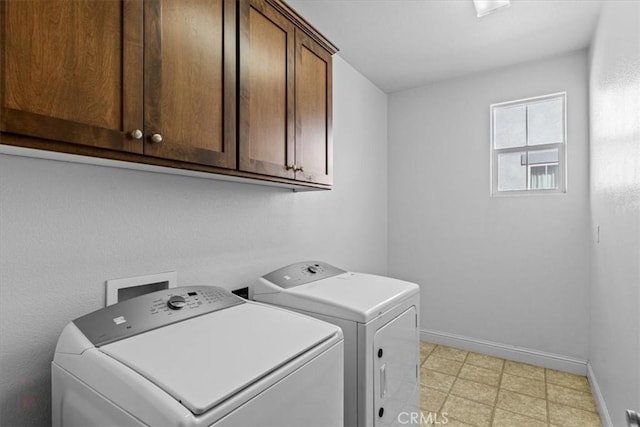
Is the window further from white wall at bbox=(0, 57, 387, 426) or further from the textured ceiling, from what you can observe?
white wall at bbox=(0, 57, 387, 426)

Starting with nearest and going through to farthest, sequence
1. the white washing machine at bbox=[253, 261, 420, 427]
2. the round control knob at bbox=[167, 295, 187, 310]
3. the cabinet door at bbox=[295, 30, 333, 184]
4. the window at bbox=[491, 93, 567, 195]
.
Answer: the round control knob at bbox=[167, 295, 187, 310] → the white washing machine at bbox=[253, 261, 420, 427] → the cabinet door at bbox=[295, 30, 333, 184] → the window at bbox=[491, 93, 567, 195]

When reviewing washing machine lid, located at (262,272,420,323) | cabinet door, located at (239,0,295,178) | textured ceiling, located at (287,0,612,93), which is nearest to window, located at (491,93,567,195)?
textured ceiling, located at (287,0,612,93)

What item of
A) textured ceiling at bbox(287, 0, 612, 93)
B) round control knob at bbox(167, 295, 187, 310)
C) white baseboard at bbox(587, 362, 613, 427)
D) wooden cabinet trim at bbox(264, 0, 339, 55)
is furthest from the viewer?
textured ceiling at bbox(287, 0, 612, 93)

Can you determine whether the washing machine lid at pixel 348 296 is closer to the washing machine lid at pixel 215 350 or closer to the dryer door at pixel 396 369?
the dryer door at pixel 396 369

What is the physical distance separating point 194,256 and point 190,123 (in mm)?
684

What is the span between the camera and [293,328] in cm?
113

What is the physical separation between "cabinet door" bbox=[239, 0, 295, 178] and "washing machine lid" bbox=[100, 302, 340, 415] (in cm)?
65

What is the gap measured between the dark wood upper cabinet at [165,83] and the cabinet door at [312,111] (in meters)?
0.01

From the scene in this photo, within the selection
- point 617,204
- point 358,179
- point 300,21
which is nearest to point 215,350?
point 300,21

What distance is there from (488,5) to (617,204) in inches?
54.8

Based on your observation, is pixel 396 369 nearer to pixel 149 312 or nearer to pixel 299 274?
pixel 299 274

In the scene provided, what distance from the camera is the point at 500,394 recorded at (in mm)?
2428

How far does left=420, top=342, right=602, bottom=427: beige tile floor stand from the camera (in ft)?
7.04

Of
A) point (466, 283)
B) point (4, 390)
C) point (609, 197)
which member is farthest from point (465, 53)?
point (4, 390)
